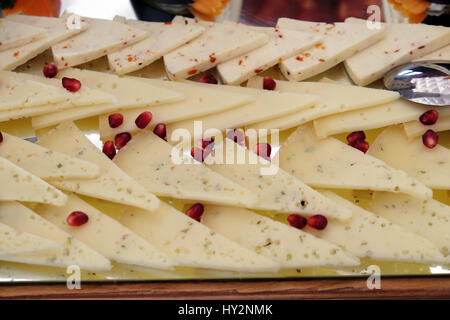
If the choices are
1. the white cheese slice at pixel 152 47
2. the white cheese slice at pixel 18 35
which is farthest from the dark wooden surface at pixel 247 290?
the white cheese slice at pixel 18 35

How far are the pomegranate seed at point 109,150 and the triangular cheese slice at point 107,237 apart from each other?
29 cm

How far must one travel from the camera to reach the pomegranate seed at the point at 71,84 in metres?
2.80

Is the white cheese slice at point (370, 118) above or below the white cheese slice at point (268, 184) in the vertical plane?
above

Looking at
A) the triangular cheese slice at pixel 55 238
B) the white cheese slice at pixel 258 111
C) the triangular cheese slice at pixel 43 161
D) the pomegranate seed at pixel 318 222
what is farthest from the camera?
the white cheese slice at pixel 258 111

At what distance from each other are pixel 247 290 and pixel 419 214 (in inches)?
34.9

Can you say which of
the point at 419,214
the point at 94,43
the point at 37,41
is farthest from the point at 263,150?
the point at 37,41

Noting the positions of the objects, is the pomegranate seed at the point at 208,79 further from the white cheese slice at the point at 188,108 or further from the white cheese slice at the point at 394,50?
the white cheese slice at the point at 394,50

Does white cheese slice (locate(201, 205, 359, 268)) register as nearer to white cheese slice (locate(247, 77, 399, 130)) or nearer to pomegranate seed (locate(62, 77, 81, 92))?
white cheese slice (locate(247, 77, 399, 130))

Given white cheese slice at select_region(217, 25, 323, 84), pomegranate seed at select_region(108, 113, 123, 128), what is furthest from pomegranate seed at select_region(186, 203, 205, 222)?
white cheese slice at select_region(217, 25, 323, 84)

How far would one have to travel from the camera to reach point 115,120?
275 cm

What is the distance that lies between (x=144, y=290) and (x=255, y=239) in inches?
21.6

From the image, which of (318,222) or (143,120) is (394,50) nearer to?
(318,222)

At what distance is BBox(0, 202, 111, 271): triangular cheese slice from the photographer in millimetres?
2236

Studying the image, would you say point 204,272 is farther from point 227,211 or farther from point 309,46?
point 309,46
